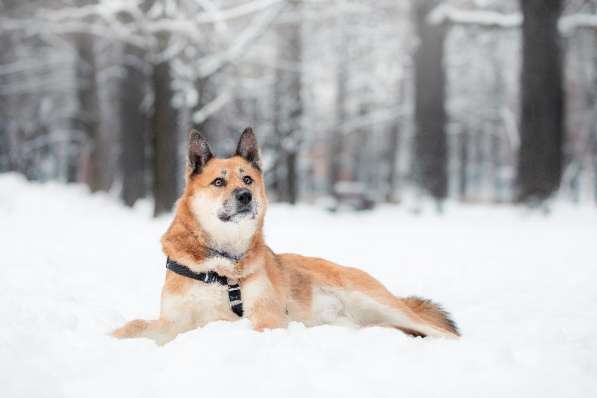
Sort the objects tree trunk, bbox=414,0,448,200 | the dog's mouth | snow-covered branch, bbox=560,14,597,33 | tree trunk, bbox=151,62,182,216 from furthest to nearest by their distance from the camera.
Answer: tree trunk, bbox=414,0,448,200 < tree trunk, bbox=151,62,182,216 < snow-covered branch, bbox=560,14,597,33 < the dog's mouth

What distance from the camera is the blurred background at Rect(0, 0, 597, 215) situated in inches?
449

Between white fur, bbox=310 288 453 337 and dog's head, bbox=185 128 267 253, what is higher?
dog's head, bbox=185 128 267 253

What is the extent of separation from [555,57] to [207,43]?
310 inches

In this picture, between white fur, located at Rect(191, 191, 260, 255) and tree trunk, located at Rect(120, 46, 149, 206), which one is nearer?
white fur, located at Rect(191, 191, 260, 255)

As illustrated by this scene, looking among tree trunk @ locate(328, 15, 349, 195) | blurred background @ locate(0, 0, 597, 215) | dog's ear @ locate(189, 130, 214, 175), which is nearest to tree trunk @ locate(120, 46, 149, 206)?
blurred background @ locate(0, 0, 597, 215)

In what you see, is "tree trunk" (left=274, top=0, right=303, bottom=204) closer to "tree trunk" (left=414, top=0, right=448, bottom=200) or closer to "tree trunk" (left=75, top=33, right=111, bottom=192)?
"tree trunk" (left=414, top=0, right=448, bottom=200)

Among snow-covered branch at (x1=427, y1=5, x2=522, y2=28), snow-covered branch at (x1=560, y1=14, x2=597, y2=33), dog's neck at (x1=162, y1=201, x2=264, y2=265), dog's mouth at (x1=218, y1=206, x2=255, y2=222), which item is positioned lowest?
dog's neck at (x1=162, y1=201, x2=264, y2=265)

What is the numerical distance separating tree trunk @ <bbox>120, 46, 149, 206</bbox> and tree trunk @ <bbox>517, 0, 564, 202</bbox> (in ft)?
34.5

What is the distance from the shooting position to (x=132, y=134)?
15797 millimetres

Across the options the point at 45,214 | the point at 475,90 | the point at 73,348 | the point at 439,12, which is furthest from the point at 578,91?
the point at 73,348

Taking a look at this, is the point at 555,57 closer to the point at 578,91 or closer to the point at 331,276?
the point at 331,276

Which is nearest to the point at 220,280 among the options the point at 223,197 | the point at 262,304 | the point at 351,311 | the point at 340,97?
the point at 262,304

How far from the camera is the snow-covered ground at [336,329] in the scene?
265 cm

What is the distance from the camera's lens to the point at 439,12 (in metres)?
12.5
